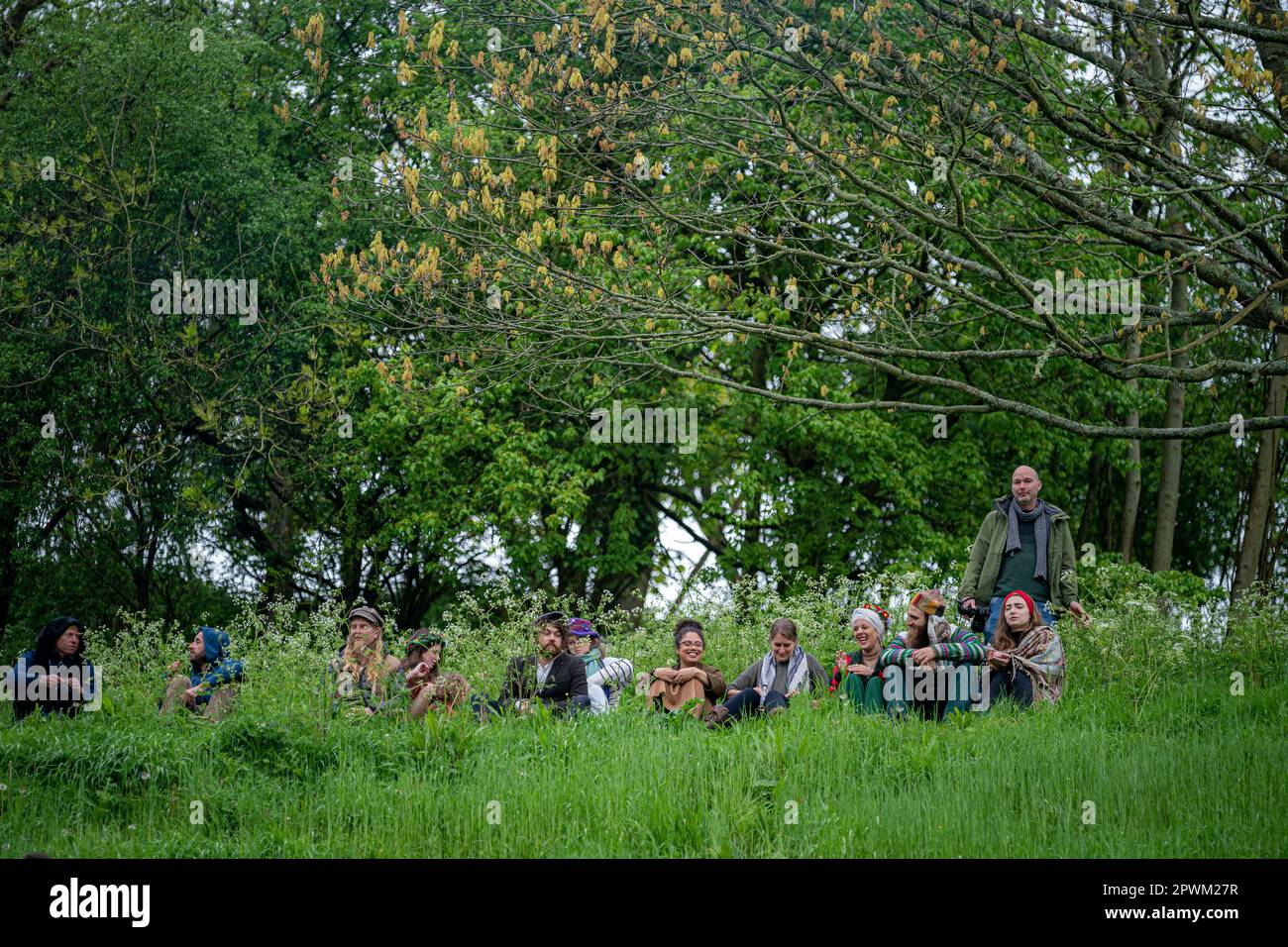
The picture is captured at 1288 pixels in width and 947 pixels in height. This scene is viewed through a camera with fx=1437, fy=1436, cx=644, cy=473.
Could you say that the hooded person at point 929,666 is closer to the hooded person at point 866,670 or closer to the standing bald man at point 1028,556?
the hooded person at point 866,670

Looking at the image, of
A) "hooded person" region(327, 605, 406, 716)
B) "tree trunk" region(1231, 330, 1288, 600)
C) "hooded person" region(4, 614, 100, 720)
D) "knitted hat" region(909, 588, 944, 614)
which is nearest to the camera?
"hooded person" region(327, 605, 406, 716)

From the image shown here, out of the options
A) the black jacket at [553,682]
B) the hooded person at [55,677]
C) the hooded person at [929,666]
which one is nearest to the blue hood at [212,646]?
the hooded person at [55,677]

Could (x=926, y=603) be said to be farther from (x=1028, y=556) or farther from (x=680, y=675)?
(x=680, y=675)

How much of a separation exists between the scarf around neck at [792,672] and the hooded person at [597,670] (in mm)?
1145

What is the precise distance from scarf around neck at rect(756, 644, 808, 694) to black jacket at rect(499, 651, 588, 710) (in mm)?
1412

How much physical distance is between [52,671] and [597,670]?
4.21m

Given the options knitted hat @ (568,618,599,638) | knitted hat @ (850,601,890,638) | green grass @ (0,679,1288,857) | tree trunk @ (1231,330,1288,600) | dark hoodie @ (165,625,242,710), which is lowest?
green grass @ (0,679,1288,857)

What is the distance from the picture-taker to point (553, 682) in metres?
10.9

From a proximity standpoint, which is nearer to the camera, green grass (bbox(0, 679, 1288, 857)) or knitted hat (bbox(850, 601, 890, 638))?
green grass (bbox(0, 679, 1288, 857))

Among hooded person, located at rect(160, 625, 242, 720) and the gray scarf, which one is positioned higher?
the gray scarf

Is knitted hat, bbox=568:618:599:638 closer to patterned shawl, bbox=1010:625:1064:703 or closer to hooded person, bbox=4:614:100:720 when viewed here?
patterned shawl, bbox=1010:625:1064:703

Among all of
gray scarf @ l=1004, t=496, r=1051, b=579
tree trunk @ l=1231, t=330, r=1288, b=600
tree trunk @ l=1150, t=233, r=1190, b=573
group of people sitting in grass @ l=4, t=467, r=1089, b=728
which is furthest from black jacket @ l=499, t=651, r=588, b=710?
tree trunk @ l=1231, t=330, r=1288, b=600

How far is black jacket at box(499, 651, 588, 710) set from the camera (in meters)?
10.8

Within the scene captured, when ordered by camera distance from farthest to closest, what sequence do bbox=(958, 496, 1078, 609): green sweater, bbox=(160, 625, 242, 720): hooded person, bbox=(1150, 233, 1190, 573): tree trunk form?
bbox=(1150, 233, 1190, 573): tree trunk, bbox=(958, 496, 1078, 609): green sweater, bbox=(160, 625, 242, 720): hooded person
